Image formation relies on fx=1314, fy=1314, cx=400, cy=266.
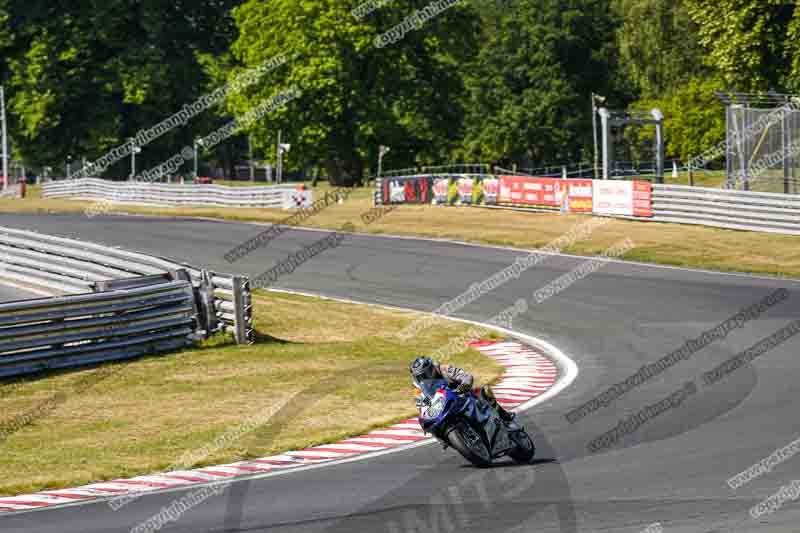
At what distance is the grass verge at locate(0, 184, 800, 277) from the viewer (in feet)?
102

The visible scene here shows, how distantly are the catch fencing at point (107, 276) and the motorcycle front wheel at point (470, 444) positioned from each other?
857 cm

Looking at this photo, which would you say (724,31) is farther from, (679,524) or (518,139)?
(679,524)

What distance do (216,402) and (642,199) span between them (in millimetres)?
25686

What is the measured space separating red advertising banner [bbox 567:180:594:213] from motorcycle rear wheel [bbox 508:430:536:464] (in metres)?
30.7

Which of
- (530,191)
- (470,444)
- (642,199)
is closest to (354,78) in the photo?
(530,191)

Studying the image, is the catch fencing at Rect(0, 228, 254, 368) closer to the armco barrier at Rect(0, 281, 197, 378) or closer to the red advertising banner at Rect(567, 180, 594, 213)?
the armco barrier at Rect(0, 281, 197, 378)

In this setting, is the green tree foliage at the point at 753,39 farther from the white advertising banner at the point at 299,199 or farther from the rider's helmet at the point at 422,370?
the rider's helmet at the point at 422,370

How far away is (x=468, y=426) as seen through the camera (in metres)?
11.4

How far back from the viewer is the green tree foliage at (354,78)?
65875mm

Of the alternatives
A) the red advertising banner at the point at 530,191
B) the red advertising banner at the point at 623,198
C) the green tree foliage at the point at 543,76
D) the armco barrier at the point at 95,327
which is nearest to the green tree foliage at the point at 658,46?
the green tree foliage at the point at 543,76

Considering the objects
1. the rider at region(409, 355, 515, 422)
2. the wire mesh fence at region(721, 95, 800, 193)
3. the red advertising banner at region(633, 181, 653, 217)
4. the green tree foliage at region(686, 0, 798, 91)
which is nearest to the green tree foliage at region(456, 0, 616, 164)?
the green tree foliage at region(686, 0, 798, 91)

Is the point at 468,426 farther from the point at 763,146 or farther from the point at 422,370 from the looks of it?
the point at 763,146

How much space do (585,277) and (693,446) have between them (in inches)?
640

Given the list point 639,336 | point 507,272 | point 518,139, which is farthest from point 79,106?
point 639,336
